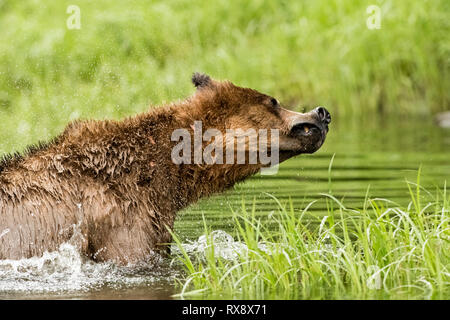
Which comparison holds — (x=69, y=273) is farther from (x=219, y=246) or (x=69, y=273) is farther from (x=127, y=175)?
(x=219, y=246)

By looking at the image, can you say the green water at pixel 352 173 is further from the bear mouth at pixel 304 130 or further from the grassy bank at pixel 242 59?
the grassy bank at pixel 242 59

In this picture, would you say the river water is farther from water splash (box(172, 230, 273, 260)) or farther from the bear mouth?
the bear mouth

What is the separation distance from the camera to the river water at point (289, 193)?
21.5ft

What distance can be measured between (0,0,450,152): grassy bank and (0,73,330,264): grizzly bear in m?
8.15

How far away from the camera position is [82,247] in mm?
6902

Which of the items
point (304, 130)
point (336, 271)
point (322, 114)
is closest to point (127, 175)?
point (304, 130)

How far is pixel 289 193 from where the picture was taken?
1044 centimetres

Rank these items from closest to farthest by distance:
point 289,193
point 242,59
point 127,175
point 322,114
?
1. point 127,175
2. point 322,114
3. point 289,193
4. point 242,59

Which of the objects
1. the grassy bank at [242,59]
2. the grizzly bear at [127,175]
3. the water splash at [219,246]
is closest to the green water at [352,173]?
the water splash at [219,246]

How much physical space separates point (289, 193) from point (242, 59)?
707 centimetres

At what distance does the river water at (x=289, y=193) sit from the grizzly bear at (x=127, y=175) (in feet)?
0.55

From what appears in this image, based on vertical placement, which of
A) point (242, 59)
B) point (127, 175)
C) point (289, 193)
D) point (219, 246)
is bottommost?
point (219, 246)
